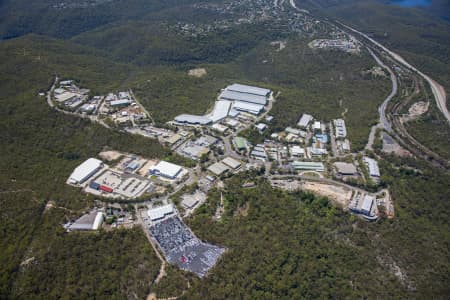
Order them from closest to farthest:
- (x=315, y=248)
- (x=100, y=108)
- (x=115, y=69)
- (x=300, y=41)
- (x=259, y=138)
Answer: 1. (x=315, y=248)
2. (x=259, y=138)
3. (x=100, y=108)
4. (x=115, y=69)
5. (x=300, y=41)

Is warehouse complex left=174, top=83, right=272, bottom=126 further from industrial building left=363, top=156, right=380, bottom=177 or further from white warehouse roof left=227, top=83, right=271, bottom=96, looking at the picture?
industrial building left=363, top=156, right=380, bottom=177

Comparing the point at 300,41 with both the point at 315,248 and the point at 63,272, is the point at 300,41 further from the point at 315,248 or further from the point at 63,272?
the point at 63,272

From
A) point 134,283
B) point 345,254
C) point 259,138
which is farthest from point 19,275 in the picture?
point 259,138

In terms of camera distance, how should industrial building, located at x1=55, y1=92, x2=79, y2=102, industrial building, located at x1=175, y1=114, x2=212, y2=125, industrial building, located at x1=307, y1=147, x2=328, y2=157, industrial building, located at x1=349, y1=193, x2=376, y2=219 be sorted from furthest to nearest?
industrial building, located at x1=55, y1=92, x2=79, y2=102 < industrial building, located at x1=175, y1=114, x2=212, y2=125 < industrial building, located at x1=307, y1=147, x2=328, y2=157 < industrial building, located at x1=349, y1=193, x2=376, y2=219

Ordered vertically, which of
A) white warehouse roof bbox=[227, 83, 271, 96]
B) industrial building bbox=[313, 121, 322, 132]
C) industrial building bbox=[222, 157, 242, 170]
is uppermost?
white warehouse roof bbox=[227, 83, 271, 96]

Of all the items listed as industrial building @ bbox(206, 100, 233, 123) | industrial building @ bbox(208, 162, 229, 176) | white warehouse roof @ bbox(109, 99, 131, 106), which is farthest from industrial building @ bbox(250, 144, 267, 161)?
white warehouse roof @ bbox(109, 99, 131, 106)

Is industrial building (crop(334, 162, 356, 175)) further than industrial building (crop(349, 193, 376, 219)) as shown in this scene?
Yes

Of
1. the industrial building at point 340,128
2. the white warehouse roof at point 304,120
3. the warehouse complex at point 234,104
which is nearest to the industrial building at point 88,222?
the warehouse complex at point 234,104
